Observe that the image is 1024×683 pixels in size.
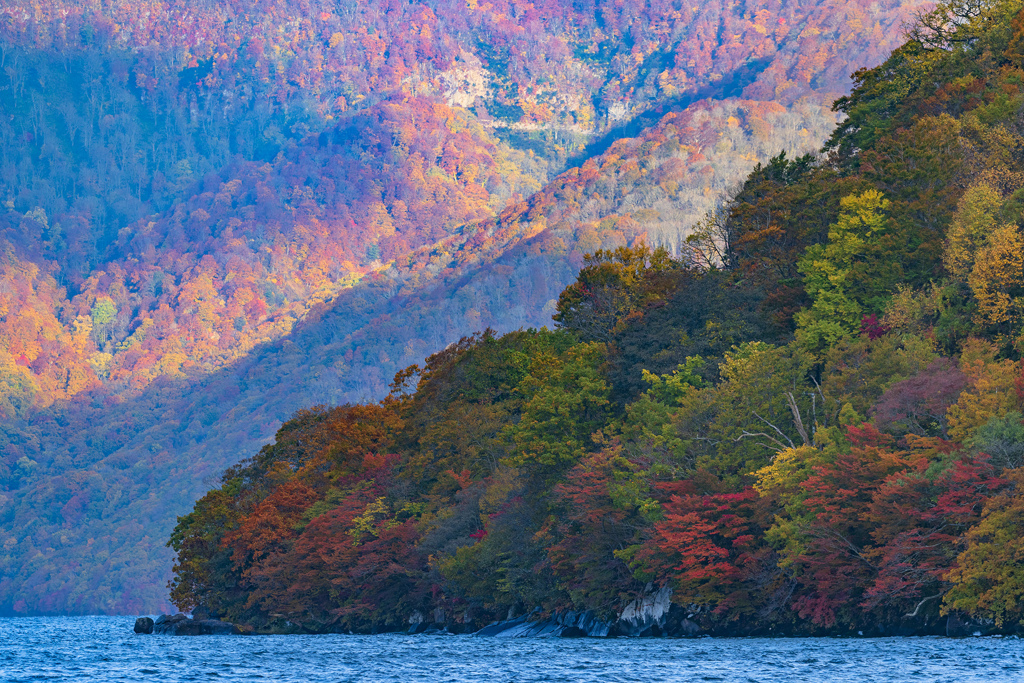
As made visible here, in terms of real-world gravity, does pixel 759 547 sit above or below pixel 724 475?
below

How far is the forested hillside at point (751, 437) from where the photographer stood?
57438 mm

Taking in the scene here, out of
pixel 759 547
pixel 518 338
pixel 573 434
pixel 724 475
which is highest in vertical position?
pixel 518 338

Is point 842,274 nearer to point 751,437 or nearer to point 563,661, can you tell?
point 751,437

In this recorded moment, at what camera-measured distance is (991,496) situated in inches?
2072

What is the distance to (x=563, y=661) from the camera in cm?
5719

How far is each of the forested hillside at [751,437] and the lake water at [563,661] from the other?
431 cm

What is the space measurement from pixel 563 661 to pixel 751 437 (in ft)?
66.5

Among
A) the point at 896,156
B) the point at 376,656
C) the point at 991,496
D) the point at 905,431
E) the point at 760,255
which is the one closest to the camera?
the point at 991,496

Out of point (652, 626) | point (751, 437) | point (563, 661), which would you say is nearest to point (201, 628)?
point (652, 626)

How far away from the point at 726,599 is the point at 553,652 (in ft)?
33.4

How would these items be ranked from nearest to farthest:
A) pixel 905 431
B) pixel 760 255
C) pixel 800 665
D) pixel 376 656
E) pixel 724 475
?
pixel 800 665
pixel 905 431
pixel 376 656
pixel 724 475
pixel 760 255

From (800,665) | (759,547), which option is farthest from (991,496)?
(759,547)

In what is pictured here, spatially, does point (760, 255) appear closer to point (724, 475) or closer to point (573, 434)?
point (573, 434)

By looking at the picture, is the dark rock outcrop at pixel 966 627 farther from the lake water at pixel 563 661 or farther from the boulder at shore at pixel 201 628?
the boulder at shore at pixel 201 628
